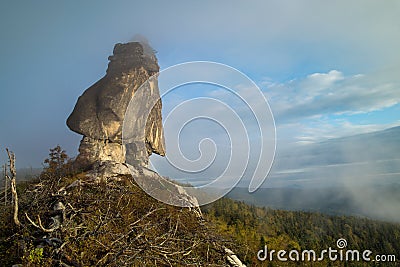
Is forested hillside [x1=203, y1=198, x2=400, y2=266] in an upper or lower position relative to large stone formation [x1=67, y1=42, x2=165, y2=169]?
lower

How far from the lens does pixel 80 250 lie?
448 cm

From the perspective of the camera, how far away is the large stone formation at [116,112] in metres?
19.7

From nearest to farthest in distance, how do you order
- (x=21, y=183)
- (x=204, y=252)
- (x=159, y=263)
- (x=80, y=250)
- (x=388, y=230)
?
(x=80, y=250), (x=159, y=263), (x=204, y=252), (x=21, y=183), (x=388, y=230)

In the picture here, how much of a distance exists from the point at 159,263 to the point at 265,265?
595cm

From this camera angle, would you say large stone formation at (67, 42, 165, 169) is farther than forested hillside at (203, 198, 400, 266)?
Yes

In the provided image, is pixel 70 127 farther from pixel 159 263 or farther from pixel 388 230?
pixel 388 230

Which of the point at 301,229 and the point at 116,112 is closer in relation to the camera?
the point at 116,112

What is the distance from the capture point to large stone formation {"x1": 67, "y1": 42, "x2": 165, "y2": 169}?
19656mm

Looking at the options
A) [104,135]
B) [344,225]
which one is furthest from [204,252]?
[344,225]

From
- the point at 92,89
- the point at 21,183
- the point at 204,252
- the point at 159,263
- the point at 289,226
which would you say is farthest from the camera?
the point at 289,226

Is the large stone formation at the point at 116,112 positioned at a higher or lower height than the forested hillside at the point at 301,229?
higher

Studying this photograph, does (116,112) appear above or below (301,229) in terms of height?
above

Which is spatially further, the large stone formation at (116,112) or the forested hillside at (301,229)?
the large stone formation at (116,112)

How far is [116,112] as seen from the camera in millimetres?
20031
